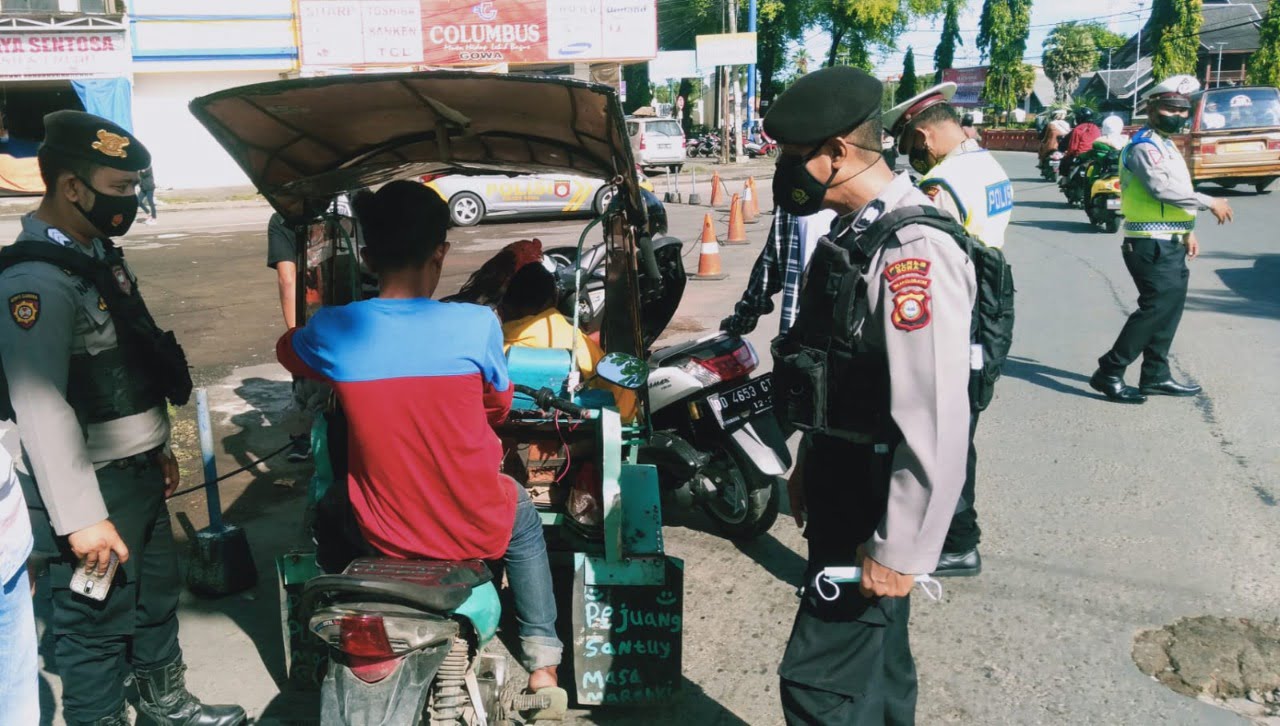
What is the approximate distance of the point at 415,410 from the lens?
2549mm

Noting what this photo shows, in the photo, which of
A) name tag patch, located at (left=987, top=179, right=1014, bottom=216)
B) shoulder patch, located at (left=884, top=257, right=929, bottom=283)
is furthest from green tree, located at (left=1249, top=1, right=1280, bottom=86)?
shoulder patch, located at (left=884, top=257, right=929, bottom=283)

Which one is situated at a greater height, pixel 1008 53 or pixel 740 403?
pixel 1008 53

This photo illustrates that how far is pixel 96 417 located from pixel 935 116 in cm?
365

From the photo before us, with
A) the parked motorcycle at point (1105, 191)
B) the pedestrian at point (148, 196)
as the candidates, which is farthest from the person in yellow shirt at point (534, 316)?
the pedestrian at point (148, 196)

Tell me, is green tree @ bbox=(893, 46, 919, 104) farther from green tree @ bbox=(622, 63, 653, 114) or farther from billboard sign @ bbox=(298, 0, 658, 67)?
billboard sign @ bbox=(298, 0, 658, 67)

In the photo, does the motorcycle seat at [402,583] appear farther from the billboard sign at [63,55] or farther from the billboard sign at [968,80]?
the billboard sign at [968,80]

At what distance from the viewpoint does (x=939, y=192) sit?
177 inches

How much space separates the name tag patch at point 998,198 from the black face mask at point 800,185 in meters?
2.26

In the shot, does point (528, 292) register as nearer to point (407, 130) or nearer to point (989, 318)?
point (407, 130)

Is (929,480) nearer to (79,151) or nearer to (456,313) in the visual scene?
(456,313)

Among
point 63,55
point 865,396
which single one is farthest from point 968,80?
point 865,396

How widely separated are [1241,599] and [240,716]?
3.92 m

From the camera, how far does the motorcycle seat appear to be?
2363 mm

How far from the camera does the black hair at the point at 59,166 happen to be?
117 inches
